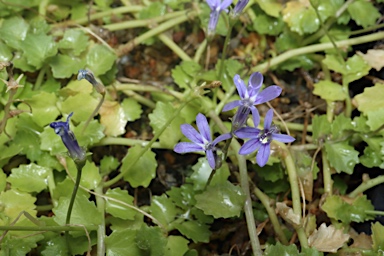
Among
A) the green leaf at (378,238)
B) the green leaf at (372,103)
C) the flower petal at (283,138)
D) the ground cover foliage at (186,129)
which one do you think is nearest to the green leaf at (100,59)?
the ground cover foliage at (186,129)

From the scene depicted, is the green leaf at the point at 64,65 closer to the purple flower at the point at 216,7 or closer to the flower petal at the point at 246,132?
the purple flower at the point at 216,7

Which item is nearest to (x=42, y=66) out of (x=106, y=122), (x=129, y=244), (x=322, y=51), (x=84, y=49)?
(x=84, y=49)

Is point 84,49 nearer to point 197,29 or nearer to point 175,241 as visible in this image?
point 197,29

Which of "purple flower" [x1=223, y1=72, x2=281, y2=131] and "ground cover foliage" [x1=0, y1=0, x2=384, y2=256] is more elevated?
"purple flower" [x1=223, y1=72, x2=281, y2=131]

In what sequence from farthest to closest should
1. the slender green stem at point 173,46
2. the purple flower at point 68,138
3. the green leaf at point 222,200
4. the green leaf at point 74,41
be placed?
1. the slender green stem at point 173,46
2. the green leaf at point 74,41
3. the green leaf at point 222,200
4. the purple flower at point 68,138

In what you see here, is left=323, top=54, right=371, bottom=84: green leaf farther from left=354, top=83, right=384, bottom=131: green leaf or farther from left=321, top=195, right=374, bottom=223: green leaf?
left=321, top=195, right=374, bottom=223: green leaf

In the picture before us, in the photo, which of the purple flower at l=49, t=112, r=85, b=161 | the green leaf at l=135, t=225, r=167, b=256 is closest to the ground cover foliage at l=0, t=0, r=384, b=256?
the green leaf at l=135, t=225, r=167, b=256
